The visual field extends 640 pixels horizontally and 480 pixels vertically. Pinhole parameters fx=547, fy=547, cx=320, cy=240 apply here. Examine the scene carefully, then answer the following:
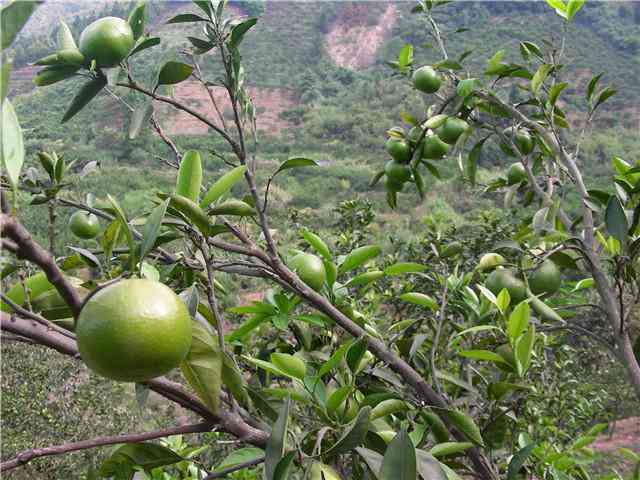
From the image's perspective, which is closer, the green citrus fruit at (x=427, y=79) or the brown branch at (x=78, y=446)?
the brown branch at (x=78, y=446)

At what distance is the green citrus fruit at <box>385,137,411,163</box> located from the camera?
3.52 ft

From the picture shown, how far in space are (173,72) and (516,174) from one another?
0.75 m

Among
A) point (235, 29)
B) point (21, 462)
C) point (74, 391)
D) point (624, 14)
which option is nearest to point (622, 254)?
point (235, 29)

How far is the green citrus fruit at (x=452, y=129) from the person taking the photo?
984 mm

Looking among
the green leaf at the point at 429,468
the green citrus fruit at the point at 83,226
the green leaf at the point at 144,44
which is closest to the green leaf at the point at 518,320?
the green leaf at the point at 429,468

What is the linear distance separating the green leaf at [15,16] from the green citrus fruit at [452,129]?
0.78 meters

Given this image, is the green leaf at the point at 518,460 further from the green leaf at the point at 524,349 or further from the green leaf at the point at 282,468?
the green leaf at the point at 282,468

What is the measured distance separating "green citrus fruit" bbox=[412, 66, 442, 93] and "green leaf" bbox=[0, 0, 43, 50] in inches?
33.9

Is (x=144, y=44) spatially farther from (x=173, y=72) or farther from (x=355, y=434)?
(x=355, y=434)

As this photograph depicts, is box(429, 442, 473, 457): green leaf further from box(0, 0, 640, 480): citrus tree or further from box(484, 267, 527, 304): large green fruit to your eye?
box(484, 267, 527, 304): large green fruit

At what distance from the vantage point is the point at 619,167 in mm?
924

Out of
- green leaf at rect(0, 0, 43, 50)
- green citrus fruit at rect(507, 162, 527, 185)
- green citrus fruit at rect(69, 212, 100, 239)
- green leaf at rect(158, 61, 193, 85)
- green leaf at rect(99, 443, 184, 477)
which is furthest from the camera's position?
green citrus fruit at rect(507, 162, 527, 185)

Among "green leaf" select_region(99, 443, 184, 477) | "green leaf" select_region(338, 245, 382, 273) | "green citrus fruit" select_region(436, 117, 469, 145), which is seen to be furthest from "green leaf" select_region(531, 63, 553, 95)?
"green leaf" select_region(99, 443, 184, 477)

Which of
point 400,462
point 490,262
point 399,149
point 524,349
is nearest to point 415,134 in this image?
point 399,149
